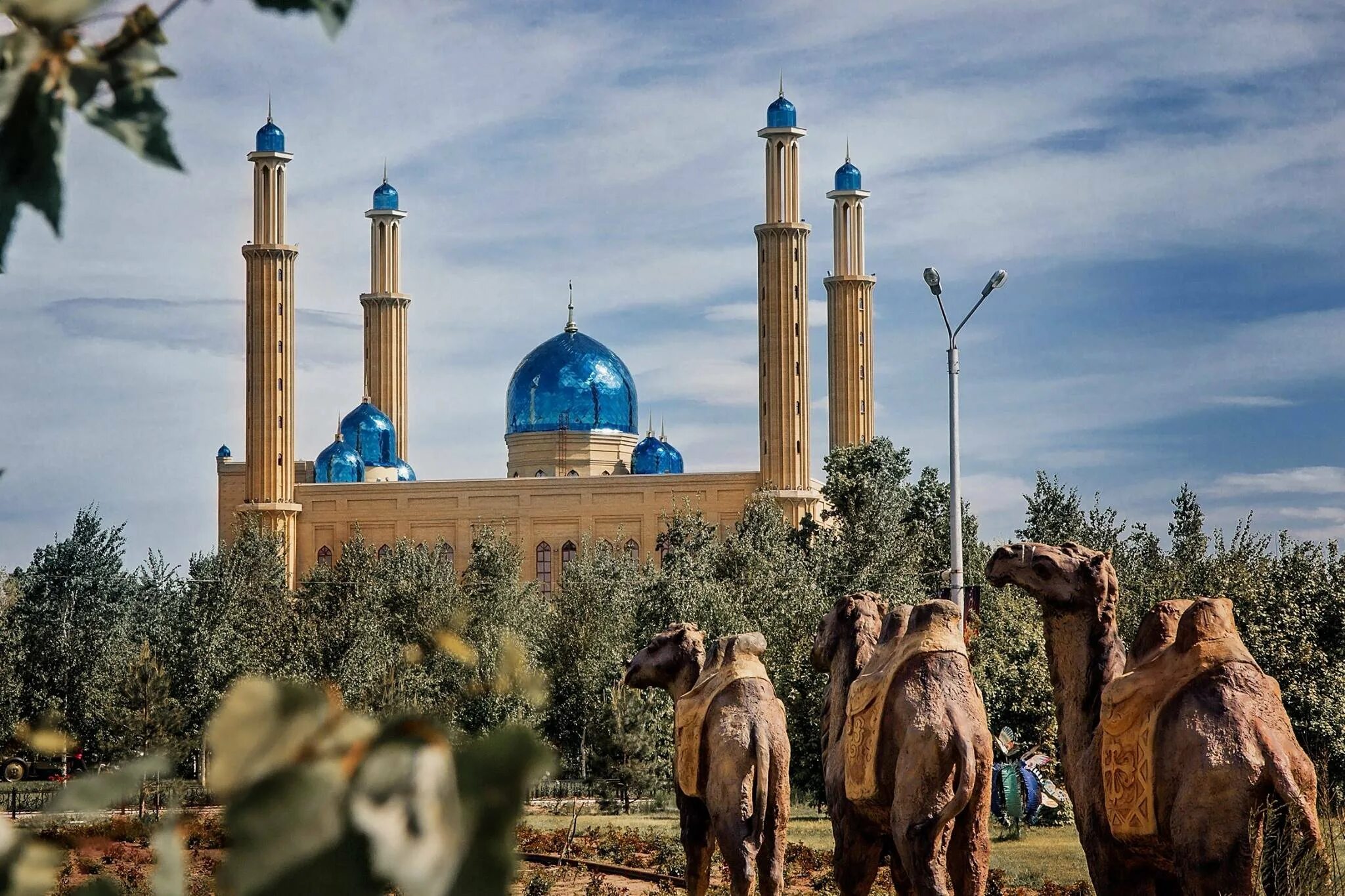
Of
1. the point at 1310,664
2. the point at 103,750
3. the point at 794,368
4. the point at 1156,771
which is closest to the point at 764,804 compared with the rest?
the point at 1156,771

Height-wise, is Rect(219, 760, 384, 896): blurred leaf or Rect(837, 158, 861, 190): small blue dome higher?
Rect(837, 158, 861, 190): small blue dome

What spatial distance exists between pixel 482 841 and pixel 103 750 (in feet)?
78.9

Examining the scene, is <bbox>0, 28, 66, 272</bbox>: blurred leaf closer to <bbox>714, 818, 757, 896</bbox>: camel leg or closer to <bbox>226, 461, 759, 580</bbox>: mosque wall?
<bbox>714, 818, 757, 896</bbox>: camel leg

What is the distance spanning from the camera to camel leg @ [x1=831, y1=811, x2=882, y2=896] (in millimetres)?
9102

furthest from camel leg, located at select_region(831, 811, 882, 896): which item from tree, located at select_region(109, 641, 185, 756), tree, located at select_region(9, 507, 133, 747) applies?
tree, located at select_region(9, 507, 133, 747)

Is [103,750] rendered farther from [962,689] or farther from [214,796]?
[214,796]

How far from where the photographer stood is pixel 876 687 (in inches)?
340

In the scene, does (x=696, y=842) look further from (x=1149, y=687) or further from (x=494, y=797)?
(x=494, y=797)

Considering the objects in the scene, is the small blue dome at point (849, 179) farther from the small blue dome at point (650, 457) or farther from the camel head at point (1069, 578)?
the camel head at point (1069, 578)

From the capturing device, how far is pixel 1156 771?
6453 millimetres

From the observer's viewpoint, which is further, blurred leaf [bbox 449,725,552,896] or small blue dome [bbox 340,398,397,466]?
small blue dome [bbox 340,398,397,466]

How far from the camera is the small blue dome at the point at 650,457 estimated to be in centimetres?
5800

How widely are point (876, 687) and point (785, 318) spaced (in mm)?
43675

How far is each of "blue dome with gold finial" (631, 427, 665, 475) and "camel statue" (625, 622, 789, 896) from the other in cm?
4704
